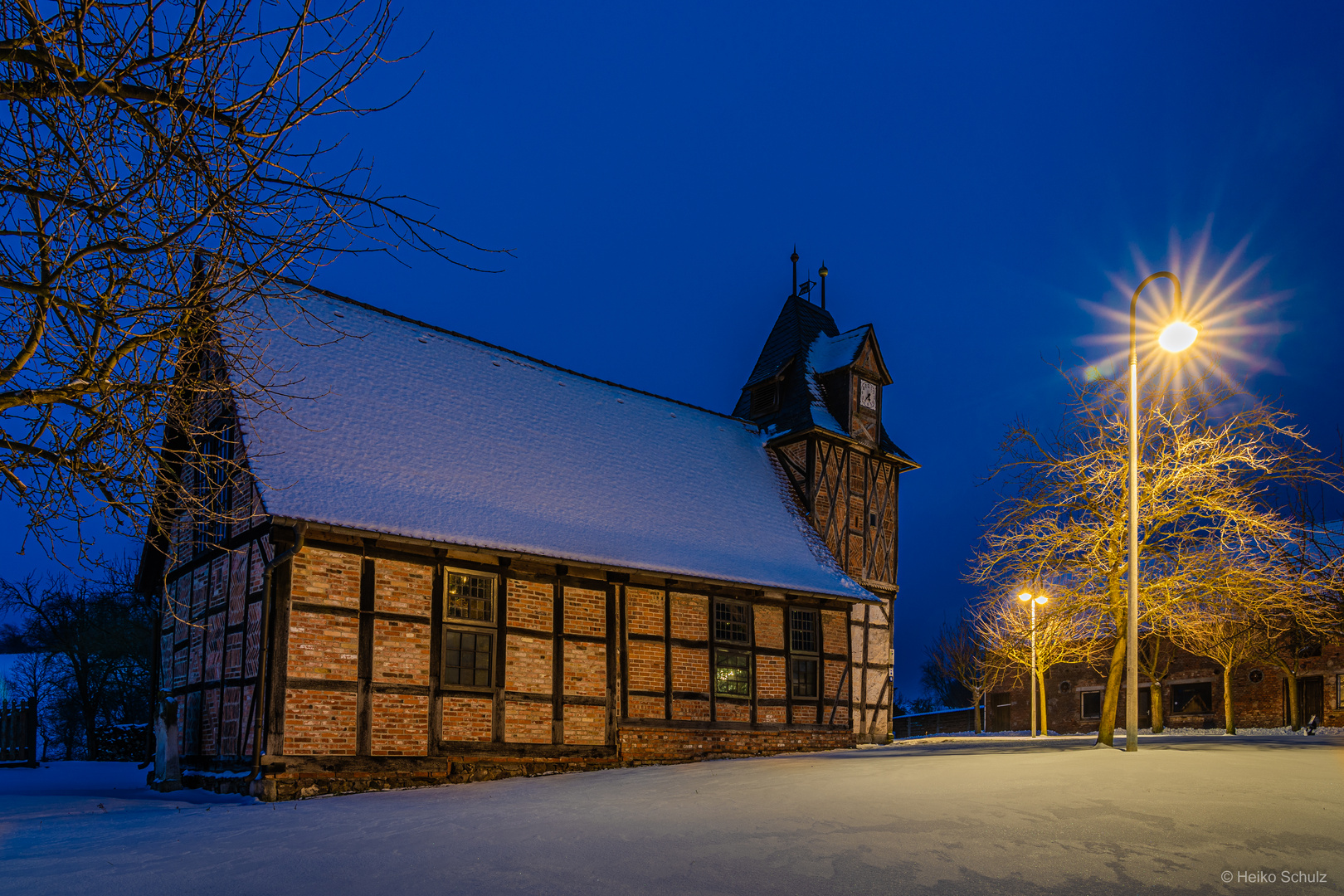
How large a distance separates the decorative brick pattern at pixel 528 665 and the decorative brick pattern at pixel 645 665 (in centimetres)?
184

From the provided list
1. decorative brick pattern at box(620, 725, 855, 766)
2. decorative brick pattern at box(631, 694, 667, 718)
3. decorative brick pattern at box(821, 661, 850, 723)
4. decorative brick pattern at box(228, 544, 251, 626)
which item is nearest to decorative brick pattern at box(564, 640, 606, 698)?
decorative brick pattern at box(631, 694, 667, 718)

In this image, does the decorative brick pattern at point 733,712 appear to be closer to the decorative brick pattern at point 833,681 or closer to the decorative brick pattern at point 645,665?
the decorative brick pattern at point 645,665

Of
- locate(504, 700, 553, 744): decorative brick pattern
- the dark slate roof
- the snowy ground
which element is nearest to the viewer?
the snowy ground

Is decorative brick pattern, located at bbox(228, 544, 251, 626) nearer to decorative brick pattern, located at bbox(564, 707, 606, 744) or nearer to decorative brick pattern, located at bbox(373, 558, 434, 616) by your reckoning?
decorative brick pattern, located at bbox(373, 558, 434, 616)

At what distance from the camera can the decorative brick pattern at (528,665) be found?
15.3m

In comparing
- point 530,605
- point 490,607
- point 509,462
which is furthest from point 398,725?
point 509,462

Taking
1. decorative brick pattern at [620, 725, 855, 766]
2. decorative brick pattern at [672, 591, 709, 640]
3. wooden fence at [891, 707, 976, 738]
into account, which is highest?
decorative brick pattern at [672, 591, 709, 640]

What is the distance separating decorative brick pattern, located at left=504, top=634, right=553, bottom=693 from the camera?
15.3m

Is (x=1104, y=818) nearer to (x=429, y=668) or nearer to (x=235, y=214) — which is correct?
(x=235, y=214)

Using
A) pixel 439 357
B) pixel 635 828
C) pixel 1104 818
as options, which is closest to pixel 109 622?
pixel 439 357

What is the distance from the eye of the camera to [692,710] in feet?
58.4

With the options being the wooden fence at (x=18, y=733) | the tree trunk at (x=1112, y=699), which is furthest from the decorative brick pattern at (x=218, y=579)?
the tree trunk at (x=1112, y=699)

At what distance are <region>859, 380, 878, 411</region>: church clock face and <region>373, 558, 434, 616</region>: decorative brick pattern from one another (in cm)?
1512

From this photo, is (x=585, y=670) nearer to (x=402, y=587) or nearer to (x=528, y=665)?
(x=528, y=665)
